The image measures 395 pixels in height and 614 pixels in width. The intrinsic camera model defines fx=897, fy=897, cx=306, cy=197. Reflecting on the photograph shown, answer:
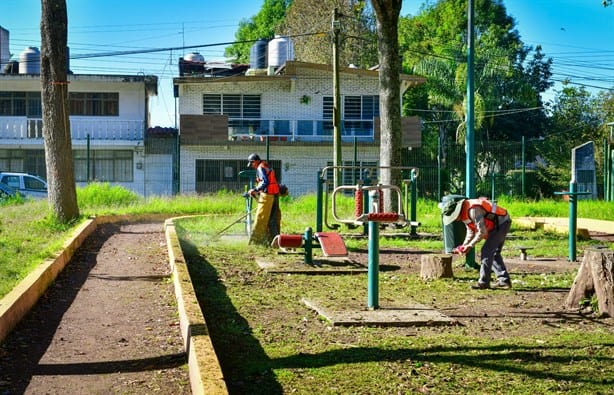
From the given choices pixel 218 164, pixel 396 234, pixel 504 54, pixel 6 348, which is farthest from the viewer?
pixel 504 54

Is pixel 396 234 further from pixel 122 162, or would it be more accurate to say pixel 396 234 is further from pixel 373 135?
pixel 122 162

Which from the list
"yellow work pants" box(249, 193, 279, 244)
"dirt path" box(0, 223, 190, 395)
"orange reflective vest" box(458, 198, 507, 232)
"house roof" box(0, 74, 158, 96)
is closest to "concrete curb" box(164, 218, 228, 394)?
"dirt path" box(0, 223, 190, 395)

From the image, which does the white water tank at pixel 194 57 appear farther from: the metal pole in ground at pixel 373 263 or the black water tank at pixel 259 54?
the metal pole in ground at pixel 373 263

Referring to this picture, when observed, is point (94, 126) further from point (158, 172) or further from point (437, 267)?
point (437, 267)

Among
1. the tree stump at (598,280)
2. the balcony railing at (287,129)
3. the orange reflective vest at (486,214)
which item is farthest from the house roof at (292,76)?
the tree stump at (598,280)

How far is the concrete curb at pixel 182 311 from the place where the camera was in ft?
18.2

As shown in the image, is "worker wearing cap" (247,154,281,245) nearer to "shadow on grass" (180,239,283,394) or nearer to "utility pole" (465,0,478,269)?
"utility pole" (465,0,478,269)

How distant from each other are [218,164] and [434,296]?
28183 millimetres

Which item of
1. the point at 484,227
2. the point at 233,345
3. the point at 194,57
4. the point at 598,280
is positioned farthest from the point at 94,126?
the point at 233,345

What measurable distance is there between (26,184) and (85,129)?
25.2 ft

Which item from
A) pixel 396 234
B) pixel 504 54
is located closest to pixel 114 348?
pixel 396 234

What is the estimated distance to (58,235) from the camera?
15.7 metres

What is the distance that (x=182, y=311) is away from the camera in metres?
8.04

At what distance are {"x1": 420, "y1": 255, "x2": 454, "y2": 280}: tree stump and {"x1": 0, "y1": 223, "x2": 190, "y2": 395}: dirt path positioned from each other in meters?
3.37
